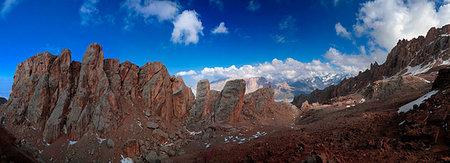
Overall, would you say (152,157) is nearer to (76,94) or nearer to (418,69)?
(76,94)

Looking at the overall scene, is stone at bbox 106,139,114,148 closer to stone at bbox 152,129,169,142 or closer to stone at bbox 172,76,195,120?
stone at bbox 152,129,169,142

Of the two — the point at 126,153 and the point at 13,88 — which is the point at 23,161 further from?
the point at 13,88

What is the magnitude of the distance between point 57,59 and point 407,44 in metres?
155

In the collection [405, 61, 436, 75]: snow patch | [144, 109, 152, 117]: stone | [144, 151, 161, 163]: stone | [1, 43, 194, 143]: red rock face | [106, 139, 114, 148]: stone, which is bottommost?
[144, 151, 161, 163]: stone

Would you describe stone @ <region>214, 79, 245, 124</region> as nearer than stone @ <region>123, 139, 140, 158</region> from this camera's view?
No

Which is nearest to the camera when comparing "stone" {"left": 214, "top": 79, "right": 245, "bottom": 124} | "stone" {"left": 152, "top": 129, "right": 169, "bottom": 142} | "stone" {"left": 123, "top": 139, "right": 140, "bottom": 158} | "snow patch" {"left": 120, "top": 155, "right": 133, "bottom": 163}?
"snow patch" {"left": 120, "top": 155, "right": 133, "bottom": 163}

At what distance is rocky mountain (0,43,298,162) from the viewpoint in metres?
23.0

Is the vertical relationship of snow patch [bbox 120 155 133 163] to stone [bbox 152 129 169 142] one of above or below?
below

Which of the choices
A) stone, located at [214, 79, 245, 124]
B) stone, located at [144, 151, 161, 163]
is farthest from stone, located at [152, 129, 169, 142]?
stone, located at [214, 79, 245, 124]

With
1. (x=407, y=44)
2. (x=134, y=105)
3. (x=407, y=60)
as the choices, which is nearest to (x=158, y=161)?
(x=134, y=105)

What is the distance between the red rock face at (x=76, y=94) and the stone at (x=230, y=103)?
991cm

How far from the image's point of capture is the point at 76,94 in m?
25.3

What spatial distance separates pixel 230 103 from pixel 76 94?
24.2 metres

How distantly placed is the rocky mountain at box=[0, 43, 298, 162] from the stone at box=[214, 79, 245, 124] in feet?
0.63
